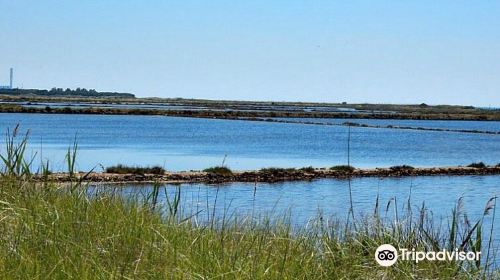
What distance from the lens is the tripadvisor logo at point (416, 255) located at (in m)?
6.50

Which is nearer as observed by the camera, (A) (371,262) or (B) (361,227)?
(A) (371,262)

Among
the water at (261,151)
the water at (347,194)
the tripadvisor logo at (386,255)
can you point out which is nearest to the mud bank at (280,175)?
the water at (347,194)

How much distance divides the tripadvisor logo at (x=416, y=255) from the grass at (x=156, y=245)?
7cm

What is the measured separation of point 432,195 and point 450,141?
4512 cm

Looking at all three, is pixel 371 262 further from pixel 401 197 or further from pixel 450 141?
pixel 450 141

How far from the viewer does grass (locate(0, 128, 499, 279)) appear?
5105 mm

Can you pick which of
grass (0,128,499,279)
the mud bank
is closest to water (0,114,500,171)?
the mud bank

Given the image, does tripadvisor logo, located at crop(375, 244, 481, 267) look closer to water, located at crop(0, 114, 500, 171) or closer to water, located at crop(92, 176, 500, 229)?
water, located at crop(92, 176, 500, 229)

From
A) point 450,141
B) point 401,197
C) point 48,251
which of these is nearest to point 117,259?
point 48,251

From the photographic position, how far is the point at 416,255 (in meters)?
6.67

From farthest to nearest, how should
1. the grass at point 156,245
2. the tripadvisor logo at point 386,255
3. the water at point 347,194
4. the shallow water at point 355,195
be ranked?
the water at point 347,194
the shallow water at point 355,195
the tripadvisor logo at point 386,255
the grass at point 156,245

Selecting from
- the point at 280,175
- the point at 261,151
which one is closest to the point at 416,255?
the point at 280,175

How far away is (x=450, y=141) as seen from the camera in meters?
67.3

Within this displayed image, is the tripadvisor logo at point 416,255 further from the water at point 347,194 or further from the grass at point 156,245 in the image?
the water at point 347,194
